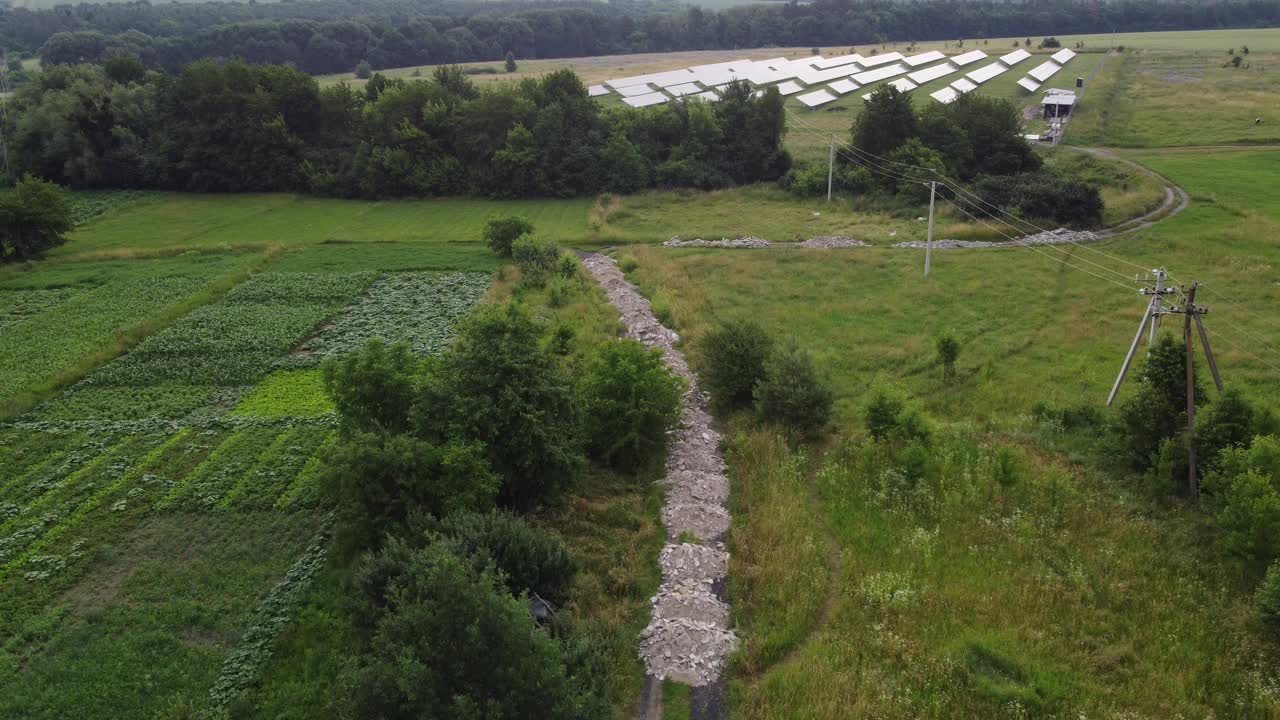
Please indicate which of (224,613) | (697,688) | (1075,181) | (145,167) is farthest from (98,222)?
(1075,181)

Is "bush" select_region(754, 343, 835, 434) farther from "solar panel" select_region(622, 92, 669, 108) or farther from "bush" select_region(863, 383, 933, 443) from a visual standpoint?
"solar panel" select_region(622, 92, 669, 108)

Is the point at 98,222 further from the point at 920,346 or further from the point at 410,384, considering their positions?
the point at 920,346

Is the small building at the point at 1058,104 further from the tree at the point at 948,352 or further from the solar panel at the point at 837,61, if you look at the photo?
the tree at the point at 948,352

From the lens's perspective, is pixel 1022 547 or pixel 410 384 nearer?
pixel 1022 547

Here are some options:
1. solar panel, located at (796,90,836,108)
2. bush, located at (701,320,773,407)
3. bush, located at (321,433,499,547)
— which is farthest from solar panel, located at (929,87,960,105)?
bush, located at (321,433,499,547)

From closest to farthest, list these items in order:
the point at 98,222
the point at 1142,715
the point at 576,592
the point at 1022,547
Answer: the point at 1142,715 → the point at 576,592 → the point at 1022,547 → the point at 98,222

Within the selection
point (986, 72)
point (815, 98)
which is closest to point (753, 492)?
point (815, 98)

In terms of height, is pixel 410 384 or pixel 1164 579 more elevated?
pixel 410 384

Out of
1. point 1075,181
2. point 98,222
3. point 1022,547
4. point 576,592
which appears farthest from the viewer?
point 98,222
